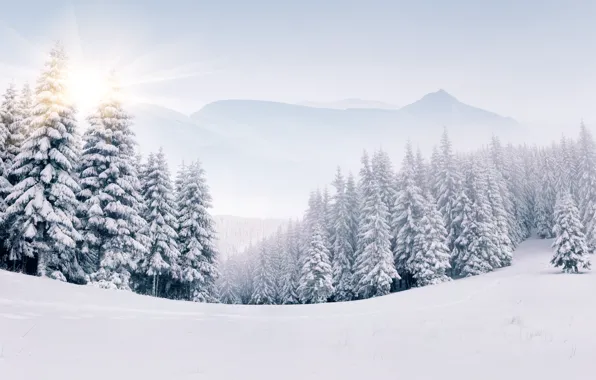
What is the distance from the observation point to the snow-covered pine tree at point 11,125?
84.1 ft

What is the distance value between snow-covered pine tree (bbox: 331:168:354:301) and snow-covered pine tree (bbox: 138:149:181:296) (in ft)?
64.6

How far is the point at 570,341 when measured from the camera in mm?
8867

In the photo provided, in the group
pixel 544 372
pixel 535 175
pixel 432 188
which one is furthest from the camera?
pixel 535 175

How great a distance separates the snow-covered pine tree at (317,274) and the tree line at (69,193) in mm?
16297

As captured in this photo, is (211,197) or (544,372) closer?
(544,372)

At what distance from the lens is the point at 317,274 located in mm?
42719

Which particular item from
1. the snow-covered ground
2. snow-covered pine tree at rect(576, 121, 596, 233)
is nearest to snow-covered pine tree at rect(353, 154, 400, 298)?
the snow-covered ground

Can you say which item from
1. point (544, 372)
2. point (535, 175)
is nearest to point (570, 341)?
point (544, 372)

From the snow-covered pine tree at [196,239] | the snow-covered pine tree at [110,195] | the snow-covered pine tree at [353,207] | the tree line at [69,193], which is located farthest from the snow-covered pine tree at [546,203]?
the snow-covered pine tree at [110,195]

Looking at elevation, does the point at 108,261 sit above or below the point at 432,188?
below

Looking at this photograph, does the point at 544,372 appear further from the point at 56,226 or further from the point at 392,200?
the point at 392,200

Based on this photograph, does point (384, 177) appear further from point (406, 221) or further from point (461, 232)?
point (461, 232)

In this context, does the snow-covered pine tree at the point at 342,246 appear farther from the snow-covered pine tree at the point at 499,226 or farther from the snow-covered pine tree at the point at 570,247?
the snow-covered pine tree at the point at 570,247

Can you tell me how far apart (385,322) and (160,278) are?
86.7 ft
